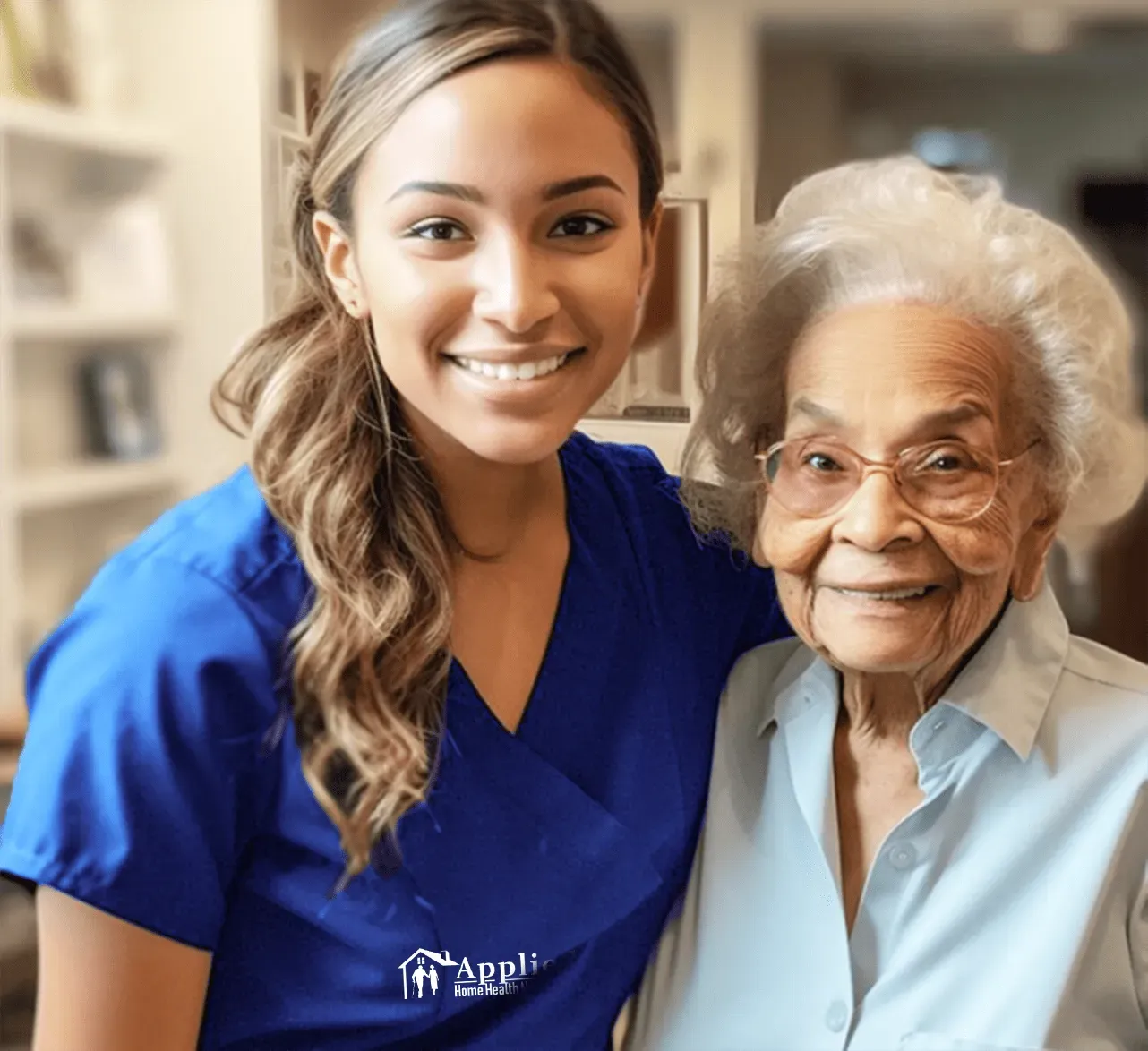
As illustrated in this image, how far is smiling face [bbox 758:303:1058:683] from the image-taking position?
0.85 m

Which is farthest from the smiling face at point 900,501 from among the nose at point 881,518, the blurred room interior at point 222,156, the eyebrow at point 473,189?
the eyebrow at point 473,189

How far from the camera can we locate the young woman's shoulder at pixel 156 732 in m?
0.76

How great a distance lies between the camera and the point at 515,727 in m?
0.91

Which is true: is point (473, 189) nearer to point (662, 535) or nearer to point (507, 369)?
point (507, 369)

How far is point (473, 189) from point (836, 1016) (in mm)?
618

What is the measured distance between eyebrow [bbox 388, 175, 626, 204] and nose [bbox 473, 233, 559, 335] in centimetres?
3

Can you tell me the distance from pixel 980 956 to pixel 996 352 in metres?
0.42

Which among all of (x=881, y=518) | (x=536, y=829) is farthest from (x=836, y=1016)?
(x=881, y=518)

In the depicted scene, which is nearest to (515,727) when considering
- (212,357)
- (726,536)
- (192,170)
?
(726,536)

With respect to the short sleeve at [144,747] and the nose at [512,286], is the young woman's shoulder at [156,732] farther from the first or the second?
the nose at [512,286]

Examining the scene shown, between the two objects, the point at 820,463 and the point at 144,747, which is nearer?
the point at 144,747

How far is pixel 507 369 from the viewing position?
80 cm

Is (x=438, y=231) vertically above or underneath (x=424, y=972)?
above

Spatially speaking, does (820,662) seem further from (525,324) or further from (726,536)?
(525,324)
